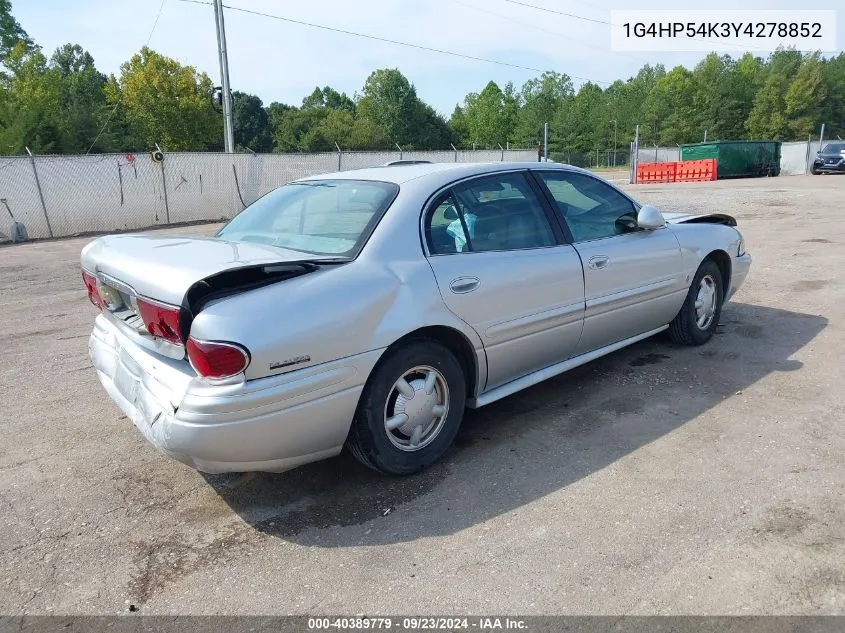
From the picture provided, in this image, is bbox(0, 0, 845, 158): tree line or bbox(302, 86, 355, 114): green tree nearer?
bbox(0, 0, 845, 158): tree line

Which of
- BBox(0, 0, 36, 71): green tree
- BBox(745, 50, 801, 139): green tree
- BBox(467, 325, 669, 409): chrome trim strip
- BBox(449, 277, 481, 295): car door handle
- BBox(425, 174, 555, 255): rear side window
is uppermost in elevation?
BBox(0, 0, 36, 71): green tree

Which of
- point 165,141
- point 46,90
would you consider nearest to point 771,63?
point 165,141

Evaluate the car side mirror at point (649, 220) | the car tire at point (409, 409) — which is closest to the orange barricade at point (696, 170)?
the car side mirror at point (649, 220)

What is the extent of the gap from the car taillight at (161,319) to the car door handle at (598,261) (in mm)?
2444

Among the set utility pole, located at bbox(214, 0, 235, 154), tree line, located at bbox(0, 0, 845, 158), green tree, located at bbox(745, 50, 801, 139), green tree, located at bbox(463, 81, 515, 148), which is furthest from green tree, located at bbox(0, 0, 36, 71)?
green tree, located at bbox(745, 50, 801, 139)

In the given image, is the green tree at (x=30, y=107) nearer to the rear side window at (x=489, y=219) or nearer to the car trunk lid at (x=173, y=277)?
the car trunk lid at (x=173, y=277)

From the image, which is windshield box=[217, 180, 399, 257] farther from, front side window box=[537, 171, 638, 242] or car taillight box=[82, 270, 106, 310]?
front side window box=[537, 171, 638, 242]

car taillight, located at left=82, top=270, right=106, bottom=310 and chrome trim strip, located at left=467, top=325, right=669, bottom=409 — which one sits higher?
car taillight, located at left=82, top=270, right=106, bottom=310

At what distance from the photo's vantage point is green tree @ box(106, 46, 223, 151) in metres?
49.5

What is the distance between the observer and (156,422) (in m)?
2.66

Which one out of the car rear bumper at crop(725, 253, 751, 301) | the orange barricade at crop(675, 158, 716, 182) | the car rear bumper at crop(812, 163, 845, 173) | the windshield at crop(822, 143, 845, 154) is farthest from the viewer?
the orange barricade at crop(675, 158, 716, 182)

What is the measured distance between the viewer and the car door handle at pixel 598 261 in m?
3.89

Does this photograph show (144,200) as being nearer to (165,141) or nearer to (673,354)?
(673,354)

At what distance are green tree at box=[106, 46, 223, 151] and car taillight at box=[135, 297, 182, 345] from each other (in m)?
51.7
